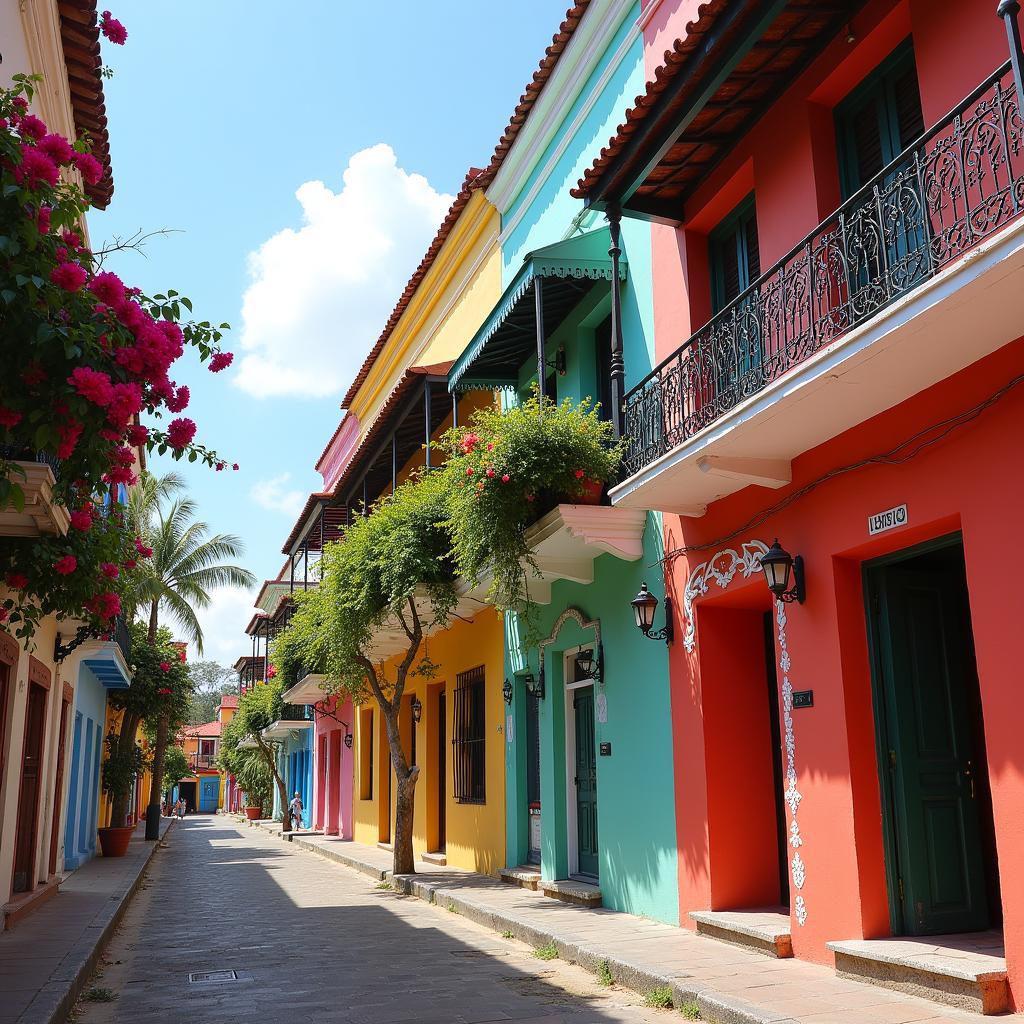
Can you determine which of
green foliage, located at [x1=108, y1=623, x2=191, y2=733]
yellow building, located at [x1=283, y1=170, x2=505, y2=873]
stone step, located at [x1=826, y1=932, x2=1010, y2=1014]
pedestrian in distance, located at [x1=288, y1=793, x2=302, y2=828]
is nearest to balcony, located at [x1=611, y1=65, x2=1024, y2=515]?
stone step, located at [x1=826, y1=932, x2=1010, y2=1014]

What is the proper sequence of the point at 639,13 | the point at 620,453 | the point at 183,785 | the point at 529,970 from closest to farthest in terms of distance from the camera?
the point at 529,970
the point at 620,453
the point at 639,13
the point at 183,785

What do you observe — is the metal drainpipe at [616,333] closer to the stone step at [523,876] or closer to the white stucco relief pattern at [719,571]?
the white stucco relief pattern at [719,571]

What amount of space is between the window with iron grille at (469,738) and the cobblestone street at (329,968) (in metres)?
1.92

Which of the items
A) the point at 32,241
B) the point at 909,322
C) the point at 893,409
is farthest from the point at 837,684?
the point at 32,241

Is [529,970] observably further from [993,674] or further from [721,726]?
[993,674]

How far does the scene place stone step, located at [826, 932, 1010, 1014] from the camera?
211 inches

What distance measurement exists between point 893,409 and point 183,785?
7570 cm

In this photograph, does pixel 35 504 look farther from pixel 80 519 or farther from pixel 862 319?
pixel 862 319

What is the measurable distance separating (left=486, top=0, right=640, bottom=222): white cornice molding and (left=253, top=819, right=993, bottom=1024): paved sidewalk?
8.75 metres

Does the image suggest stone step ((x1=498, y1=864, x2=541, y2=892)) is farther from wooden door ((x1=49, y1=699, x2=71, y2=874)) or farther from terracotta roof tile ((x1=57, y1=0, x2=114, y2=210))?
terracotta roof tile ((x1=57, y1=0, x2=114, y2=210))

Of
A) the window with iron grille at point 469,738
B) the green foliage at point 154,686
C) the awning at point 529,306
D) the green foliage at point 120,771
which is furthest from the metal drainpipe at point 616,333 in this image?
the green foliage at point 120,771

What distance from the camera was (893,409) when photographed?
21.6 ft

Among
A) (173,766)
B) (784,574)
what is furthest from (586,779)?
(173,766)

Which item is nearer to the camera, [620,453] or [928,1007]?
[928,1007]
